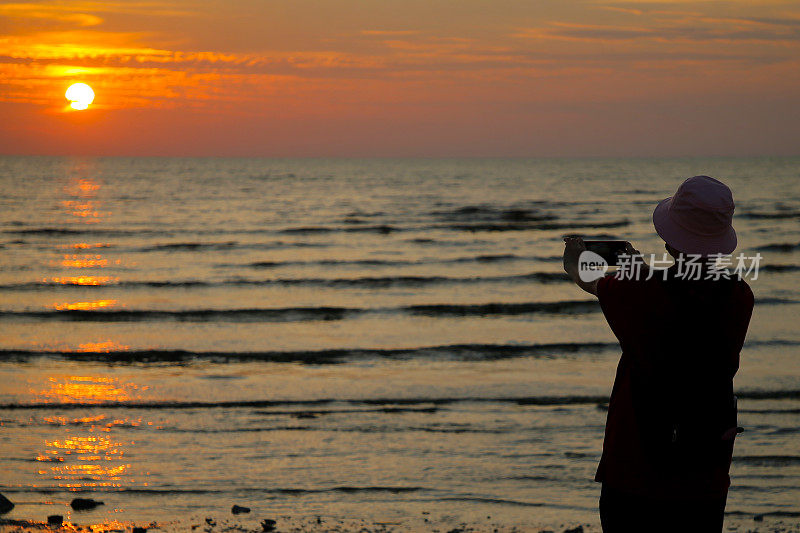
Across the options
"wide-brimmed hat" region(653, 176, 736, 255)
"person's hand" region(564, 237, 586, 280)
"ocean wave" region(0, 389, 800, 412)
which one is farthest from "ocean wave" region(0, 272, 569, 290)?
"wide-brimmed hat" region(653, 176, 736, 255)

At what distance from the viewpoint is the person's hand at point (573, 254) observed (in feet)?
9.15

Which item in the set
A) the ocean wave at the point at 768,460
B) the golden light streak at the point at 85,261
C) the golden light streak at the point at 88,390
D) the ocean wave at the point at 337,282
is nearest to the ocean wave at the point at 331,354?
the golden light streak at the point at 88,390

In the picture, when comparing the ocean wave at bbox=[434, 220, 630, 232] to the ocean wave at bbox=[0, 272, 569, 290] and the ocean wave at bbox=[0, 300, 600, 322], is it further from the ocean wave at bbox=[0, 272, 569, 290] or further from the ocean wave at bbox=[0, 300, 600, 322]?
the ocean wave at bbox=[0, 300, 600, 322]

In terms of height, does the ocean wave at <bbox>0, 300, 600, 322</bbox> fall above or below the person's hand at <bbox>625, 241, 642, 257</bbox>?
above

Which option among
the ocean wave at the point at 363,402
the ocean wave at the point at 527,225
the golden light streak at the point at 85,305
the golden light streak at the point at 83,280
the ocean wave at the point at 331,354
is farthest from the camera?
the ocean wave at the point at 527,225

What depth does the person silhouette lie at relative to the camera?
237 centimetres

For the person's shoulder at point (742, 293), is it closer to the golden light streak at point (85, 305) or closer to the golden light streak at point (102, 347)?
the golden light streak at point (102, 347)

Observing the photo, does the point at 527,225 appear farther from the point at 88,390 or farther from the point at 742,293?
the point at 742,293

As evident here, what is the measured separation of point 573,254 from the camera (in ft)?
9.23

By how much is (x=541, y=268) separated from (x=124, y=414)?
1362 centimetres

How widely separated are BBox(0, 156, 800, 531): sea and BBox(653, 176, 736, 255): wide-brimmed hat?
3.16 metres

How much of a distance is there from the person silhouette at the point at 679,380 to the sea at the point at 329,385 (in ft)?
9.46

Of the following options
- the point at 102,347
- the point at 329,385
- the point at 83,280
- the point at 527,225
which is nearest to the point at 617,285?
the point at 329,385

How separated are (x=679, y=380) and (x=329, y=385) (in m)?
7.11
